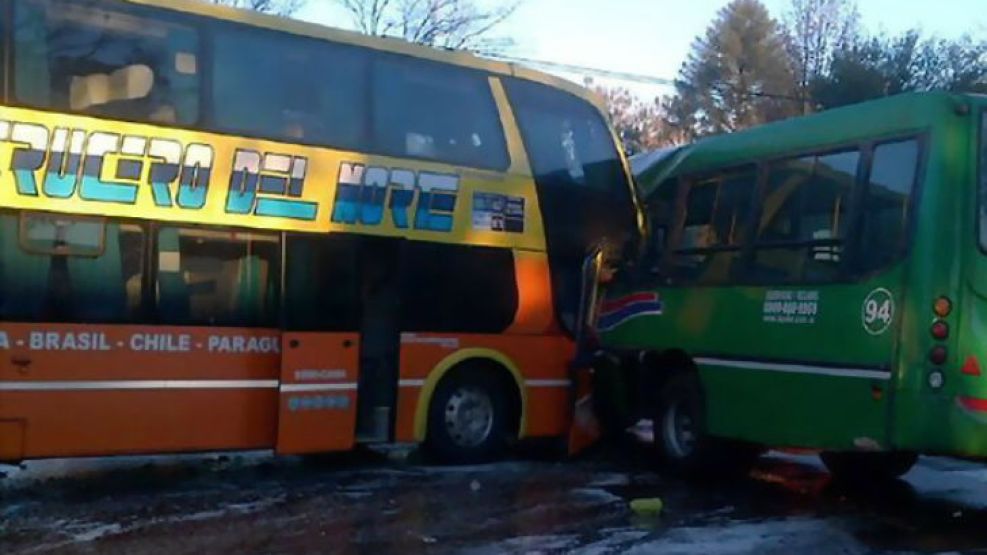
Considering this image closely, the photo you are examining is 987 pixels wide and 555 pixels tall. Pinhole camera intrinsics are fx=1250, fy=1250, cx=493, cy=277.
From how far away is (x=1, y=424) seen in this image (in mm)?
9164

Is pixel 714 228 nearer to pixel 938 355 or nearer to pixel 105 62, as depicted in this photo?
pixel 938 355

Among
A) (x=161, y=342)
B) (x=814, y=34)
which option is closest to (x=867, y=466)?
(x=161, y=342)

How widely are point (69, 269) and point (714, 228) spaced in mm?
5416

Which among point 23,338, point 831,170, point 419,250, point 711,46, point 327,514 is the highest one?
point 711,46

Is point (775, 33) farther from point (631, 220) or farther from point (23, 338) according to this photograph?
point (23, 338)

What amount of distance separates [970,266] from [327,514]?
189 inches

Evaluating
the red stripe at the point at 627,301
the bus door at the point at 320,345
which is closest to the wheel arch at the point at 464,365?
the bus door at the point at 320,345

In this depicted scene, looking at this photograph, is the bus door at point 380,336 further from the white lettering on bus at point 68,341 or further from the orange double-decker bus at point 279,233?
the white lettering on bus at point 68,341

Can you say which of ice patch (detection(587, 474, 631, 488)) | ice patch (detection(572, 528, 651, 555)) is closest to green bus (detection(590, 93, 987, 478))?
ice patch (detection(587, 474, 631, 488))

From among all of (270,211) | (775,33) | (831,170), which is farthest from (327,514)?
(775,33)

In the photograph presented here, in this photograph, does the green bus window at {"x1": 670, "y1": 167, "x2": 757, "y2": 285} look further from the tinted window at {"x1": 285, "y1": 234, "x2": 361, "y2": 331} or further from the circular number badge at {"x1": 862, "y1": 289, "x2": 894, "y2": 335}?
the tinted window at {"x1": 285, "y1": 234, "x2": 361, "y2": 331}

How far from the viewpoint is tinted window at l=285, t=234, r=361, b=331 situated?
1062 centimetres

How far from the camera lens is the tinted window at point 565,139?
483 inches

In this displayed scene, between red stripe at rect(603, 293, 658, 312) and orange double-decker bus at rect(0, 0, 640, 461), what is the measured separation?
15.1 inches
